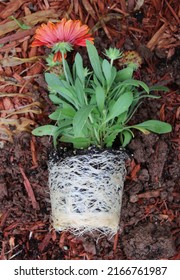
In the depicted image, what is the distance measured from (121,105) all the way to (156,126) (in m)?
0.17

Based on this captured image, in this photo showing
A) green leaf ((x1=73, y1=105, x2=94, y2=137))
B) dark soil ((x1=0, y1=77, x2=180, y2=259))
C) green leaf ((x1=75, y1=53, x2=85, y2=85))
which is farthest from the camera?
dark soil ((x1=0, y1=77, x2=180, y2=259))

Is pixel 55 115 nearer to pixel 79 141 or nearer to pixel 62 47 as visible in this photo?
pixel 79 141

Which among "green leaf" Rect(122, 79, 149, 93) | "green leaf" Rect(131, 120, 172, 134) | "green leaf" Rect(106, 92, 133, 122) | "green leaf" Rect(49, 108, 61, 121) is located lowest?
"green leaf" Rect(131, 120, 172, 134)

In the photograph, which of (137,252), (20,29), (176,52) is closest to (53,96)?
(20,29)

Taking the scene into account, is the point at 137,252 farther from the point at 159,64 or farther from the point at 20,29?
the point at 20,29

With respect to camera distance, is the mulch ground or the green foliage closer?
the green foliage

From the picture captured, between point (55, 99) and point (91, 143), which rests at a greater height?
point (55, 99)

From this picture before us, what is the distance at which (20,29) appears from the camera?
6.82 ft

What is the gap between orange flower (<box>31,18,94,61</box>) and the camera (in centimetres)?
188

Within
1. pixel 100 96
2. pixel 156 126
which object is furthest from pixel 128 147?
pixel 100 96

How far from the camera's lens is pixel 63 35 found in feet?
6.19

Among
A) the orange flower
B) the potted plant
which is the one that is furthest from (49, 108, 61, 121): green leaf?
the orange flower

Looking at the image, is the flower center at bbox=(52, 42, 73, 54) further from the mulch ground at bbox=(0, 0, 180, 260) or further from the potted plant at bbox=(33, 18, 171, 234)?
the mulch ground at bbox=(0, 0, 180, 260)

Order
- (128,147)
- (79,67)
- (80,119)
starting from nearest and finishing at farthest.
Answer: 1. (80,119)
2. (79,67)
3. (128,147)
